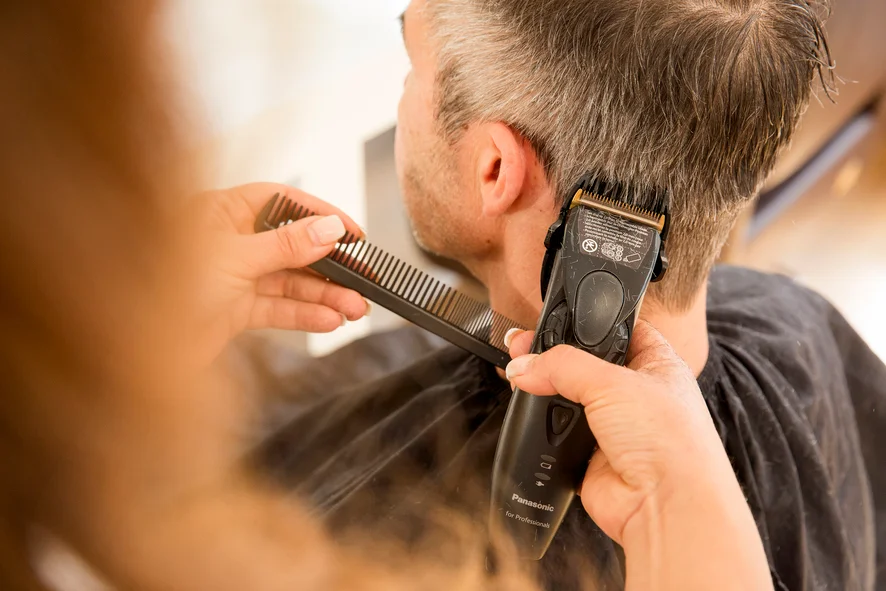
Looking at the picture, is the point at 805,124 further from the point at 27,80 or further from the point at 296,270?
the point at 27,80

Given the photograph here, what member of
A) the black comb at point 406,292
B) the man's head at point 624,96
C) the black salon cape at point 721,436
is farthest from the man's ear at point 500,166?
the black salon cape at point 721,436

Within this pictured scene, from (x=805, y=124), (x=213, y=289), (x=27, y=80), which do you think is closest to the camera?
(x=27, y=80)

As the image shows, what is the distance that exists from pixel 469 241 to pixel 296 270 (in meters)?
0.22

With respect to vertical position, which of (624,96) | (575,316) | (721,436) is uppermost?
(624,96)

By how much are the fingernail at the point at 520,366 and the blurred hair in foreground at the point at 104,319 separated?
30 cm

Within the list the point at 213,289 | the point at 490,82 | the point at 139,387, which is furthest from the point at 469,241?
the point at 139,387

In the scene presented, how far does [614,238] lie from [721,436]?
0.40 m

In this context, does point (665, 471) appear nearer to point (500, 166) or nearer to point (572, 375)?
point (572, 375)

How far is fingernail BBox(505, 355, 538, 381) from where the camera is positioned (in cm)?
67

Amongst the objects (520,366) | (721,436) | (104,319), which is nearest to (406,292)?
(520,366)

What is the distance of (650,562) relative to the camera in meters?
0.63

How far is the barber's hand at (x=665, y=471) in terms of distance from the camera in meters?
0.61

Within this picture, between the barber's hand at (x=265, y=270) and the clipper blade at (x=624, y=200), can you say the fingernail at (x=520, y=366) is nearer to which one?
the clipper blade at (x=624, y=200)

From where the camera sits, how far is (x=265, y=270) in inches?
32.0
